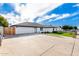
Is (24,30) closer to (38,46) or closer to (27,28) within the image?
(27,28)

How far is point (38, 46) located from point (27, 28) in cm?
51

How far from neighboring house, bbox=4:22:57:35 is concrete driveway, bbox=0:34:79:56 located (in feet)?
0.51

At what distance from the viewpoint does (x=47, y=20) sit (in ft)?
14.5

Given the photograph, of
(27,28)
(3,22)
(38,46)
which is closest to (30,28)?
(27,28)

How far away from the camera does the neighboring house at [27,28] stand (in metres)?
4.34

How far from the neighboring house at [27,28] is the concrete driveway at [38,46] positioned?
0.16 meters

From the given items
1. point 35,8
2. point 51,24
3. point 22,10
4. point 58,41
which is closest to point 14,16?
point 22,10

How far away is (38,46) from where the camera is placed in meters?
4.27

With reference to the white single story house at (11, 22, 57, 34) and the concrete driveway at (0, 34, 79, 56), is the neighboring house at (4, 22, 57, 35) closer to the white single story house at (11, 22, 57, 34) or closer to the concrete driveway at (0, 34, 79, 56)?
the white single story house at (11, 22, 57, 34)

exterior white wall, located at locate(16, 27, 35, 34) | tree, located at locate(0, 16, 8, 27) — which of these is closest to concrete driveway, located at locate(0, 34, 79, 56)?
exterior white wall, located at locate(16, 27, 35, 34)

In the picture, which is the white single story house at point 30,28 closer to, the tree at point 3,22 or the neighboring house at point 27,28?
the neighboring house at point 27,28

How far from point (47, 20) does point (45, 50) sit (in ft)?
2.34

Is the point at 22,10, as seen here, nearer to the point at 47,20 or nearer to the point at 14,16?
the point at 14,16

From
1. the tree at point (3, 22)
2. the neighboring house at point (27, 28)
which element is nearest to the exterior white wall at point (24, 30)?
the neighboring house at point (27, 28)
